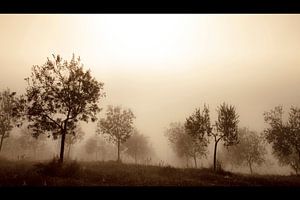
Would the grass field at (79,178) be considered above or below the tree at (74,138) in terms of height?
below

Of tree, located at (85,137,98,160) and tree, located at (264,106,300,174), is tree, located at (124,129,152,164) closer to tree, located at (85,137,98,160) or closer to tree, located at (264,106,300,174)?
tree, located at (85,137,98,160)

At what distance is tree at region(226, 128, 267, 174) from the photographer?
68775 mm

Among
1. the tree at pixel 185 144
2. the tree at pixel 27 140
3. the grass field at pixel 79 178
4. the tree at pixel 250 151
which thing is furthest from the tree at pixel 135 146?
the grass field at pixel 79 178

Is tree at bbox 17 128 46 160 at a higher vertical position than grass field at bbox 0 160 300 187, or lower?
higher

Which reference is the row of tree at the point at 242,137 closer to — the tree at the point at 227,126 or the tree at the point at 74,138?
the tree at the point at 227,126

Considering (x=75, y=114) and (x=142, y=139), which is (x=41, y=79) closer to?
(x=75, y=114)

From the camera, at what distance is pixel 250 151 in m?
69.8

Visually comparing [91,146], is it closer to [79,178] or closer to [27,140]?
[27,140]

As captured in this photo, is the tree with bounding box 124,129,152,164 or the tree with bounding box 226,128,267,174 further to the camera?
the tree with bounding box 124,129,152,164

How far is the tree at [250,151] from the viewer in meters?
68.8

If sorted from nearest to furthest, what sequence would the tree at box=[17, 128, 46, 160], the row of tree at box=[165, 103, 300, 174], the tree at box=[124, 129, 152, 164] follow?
1. the row of tree at box=[165, 103, 300, 174]
2. the tree at box=[124, 129, 152, 164]
3. the tree at box=[17, 128, 46, 160]

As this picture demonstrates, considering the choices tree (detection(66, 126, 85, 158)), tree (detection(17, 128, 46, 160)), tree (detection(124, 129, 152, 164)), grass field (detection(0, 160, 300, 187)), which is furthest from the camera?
tree (detection(17, 128, 46, 160))

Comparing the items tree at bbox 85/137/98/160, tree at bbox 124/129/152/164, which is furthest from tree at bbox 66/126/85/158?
tree at bbox 124/129/152/164

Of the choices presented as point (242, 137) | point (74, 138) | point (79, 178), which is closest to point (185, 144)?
point (242, 137)
